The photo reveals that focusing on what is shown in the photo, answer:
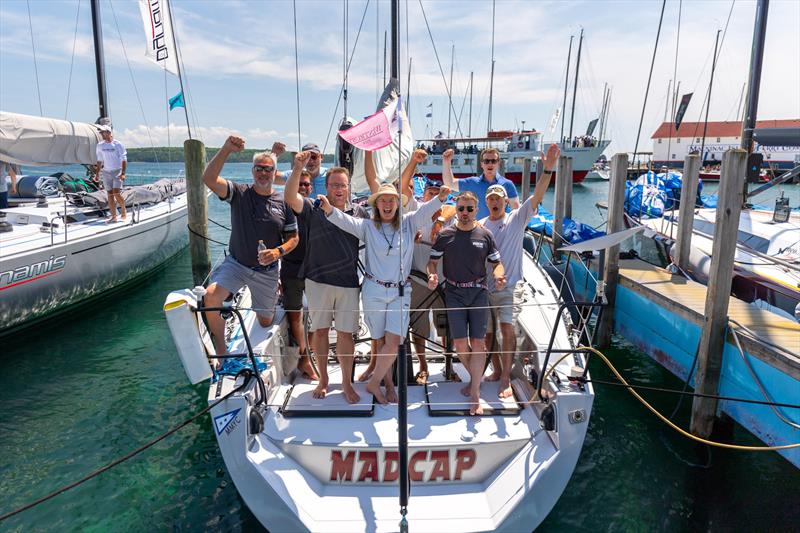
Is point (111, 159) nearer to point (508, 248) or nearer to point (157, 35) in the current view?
point (157, 35)

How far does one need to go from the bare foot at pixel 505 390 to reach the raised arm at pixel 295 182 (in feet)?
6.77

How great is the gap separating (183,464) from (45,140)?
283 inches

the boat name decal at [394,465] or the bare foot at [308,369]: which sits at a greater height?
the bare foot at [308,369]

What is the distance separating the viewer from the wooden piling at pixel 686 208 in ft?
23.2

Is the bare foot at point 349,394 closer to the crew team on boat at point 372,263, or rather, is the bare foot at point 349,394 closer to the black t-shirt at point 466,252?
the crew team on boat at point 372,263

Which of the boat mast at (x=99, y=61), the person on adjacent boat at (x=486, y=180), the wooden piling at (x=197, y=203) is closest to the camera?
the person on adjacent boat at (x=486, y=180)

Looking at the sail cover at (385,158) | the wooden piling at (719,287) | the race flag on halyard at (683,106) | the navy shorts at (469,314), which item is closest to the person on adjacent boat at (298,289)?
the navy shorts at (469,314)

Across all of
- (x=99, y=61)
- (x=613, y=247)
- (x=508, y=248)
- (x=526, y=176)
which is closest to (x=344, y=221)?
(x=508, y=248)

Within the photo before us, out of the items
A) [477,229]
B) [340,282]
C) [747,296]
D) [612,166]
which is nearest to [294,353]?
[340,282]

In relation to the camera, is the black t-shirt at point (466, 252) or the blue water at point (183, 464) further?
the blue water at point (183, 464)

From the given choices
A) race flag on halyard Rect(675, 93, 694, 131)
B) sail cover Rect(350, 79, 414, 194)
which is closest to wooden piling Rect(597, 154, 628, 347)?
sail cover Rect(350, 79, 414, 194)

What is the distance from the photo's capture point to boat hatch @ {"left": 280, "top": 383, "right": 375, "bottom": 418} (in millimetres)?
3652

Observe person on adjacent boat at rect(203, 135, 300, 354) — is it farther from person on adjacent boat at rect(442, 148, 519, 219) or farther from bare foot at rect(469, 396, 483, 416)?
bare foot at rect(469, 396, 483, 416)

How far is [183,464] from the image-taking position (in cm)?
473
